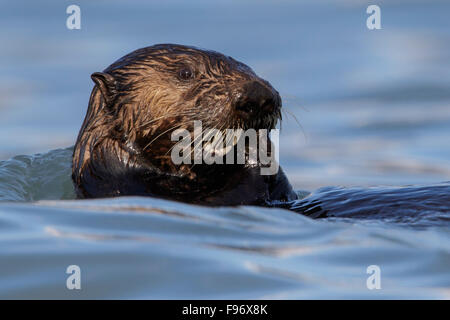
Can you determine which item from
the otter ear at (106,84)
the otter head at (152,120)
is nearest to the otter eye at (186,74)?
the otter head at (152,120)

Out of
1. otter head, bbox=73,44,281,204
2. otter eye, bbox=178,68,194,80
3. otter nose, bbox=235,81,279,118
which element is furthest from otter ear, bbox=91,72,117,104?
otter nose, bbox=235,81,279,118

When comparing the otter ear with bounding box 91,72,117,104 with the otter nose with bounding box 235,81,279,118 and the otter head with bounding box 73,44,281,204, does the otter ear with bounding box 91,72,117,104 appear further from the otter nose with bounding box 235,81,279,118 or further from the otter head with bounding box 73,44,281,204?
the otter nose with bounding box 235,81,279,118

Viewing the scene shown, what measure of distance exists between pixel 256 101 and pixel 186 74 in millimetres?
583

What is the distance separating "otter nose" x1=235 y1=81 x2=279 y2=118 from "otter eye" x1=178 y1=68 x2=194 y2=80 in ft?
1.42

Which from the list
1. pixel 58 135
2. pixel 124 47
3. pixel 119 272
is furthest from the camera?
pixel 124 47

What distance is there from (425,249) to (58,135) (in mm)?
6042

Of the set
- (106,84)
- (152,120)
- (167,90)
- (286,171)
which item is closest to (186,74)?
(167,90)

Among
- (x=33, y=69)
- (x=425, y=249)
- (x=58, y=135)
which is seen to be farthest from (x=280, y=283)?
(x=33, y=69)

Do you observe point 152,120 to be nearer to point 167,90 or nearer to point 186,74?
point 167,90

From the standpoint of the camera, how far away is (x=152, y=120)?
5.18 meters

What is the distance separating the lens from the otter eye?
5207 mm

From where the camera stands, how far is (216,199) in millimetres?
5102
